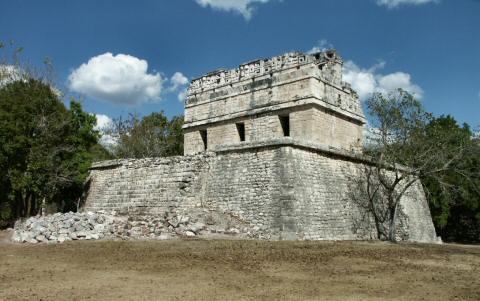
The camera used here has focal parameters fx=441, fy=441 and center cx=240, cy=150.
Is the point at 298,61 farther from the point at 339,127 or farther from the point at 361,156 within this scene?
the point at 361,156

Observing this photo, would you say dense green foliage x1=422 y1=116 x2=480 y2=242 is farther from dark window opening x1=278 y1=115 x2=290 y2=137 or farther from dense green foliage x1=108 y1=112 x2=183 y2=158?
dense green foliage x1=108 y1=112 x2=183 y2=158

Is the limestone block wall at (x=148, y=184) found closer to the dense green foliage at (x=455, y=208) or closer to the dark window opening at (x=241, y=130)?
the dark window opening at (x=241, y=130)

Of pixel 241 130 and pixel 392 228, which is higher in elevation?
pixel 241 130

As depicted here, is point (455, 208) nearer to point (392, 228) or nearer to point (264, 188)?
point (392, 228)

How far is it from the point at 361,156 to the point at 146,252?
9730mm

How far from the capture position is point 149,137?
31.5m

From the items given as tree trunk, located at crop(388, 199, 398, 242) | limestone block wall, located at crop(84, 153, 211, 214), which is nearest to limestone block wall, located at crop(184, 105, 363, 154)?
limestone block wall, located at crop(84, 153, 211, 214)

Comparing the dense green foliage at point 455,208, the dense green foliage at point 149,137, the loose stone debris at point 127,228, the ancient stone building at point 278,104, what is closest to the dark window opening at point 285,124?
the ancient stone building at point 278,104

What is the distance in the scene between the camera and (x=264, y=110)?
18719mm

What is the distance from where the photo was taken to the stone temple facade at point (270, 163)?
44.2 ft

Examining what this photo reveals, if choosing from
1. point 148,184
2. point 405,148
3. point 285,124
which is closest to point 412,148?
point 405,148

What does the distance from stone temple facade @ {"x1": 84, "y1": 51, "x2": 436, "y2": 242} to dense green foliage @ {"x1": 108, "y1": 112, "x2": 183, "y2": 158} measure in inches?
389

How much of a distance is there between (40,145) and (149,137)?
1432cm

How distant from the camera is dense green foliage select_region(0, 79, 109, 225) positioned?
54.9ft
